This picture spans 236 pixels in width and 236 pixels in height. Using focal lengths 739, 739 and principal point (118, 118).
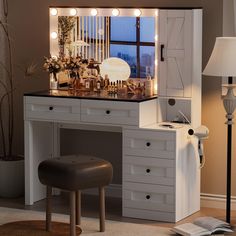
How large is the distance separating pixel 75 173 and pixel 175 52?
1261 millimetres

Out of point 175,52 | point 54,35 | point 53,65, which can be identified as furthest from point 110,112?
point 54,35

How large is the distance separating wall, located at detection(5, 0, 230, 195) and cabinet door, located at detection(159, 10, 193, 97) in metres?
0.21

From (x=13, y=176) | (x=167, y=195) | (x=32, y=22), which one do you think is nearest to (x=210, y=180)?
(x=167, y=195)

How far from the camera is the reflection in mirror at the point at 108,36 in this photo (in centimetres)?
545

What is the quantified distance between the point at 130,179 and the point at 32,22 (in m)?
1.63

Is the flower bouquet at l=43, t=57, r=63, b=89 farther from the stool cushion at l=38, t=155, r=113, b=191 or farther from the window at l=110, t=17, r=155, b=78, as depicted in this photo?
the stool cushion at l=38, t=155, r=113, b=191

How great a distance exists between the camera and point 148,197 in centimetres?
509

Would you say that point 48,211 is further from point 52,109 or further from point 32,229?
point 52,109

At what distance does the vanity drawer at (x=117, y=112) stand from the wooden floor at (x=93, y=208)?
66cm

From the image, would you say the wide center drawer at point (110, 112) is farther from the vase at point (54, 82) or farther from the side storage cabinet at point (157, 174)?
the vase at point (54, 82)

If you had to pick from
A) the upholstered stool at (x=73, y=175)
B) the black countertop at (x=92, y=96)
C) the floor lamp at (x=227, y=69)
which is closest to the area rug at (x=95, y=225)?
the upholstered stool at (x=73, y=175)

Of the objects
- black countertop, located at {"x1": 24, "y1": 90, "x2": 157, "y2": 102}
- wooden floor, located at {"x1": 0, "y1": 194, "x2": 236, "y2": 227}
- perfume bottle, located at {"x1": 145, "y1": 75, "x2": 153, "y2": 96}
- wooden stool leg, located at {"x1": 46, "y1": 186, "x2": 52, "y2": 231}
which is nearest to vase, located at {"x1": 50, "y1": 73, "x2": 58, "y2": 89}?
black countertop, located at {"x1": 24, "y1": 90, "x2": 157, "y2": 102}

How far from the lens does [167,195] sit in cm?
502

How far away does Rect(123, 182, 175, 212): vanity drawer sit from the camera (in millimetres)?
5012
